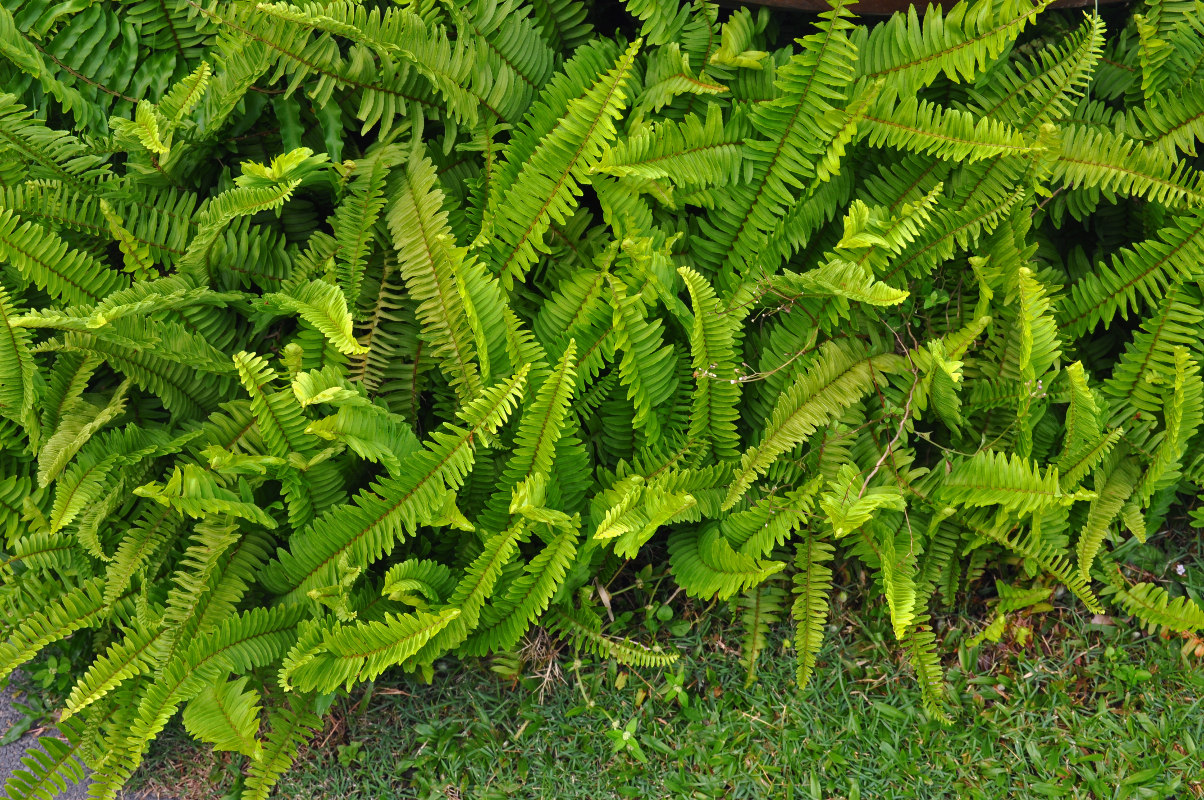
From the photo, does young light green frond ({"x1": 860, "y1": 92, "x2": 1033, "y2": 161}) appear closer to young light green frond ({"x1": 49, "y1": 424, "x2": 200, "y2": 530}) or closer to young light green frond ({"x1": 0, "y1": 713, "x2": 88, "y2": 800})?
young light green frond ({"x1": 49, "y1": 424, "x2": 200, "y2": 530})

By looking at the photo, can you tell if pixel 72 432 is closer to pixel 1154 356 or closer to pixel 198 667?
pixel 198 667

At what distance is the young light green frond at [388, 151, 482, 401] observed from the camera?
2992 millimetres

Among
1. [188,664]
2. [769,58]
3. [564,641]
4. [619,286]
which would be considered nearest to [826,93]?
[769,58]

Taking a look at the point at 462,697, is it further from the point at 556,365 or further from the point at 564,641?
the point at 556,365

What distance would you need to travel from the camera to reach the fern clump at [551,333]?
2.88 meters

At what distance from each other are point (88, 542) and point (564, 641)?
5.42 feet

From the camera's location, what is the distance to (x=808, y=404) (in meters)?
3.00

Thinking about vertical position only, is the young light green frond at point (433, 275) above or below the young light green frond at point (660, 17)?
below

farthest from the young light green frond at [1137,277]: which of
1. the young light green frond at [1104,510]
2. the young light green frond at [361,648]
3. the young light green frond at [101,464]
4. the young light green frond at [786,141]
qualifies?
the young light green frond at [101,464]

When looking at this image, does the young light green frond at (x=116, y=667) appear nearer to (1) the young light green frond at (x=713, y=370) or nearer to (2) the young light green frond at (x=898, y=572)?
(1) the young light green frond at (x=713, y=370)

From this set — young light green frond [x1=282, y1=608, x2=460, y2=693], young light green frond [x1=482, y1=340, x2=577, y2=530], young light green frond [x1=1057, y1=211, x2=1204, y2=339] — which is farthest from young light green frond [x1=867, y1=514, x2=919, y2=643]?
young light green frond [x1=282, y1=608, x2=460, y2=693]

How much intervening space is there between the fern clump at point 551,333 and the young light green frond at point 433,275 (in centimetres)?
2

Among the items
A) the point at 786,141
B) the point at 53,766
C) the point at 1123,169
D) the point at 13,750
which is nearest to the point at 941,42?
the point at 786,141

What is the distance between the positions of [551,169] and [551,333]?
0.55m
